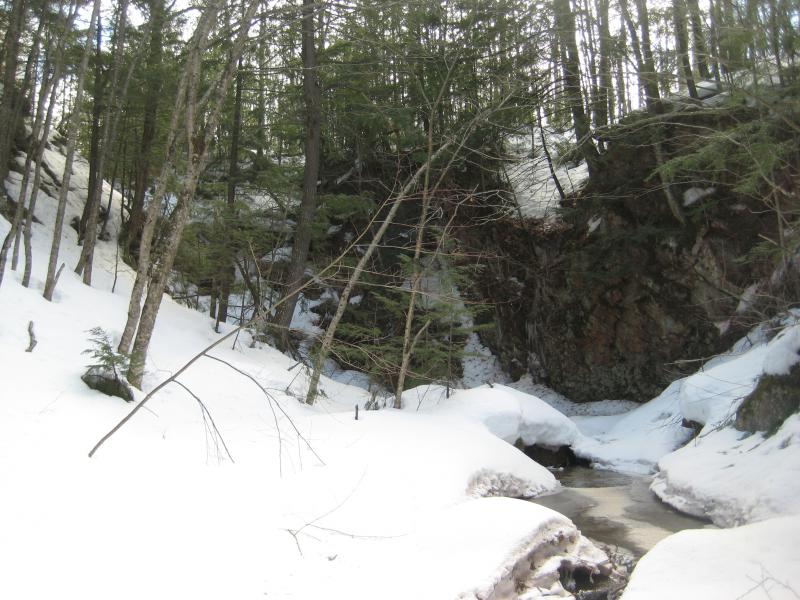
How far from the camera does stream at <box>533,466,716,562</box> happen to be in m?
6.60

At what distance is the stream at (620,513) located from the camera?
21.7ft

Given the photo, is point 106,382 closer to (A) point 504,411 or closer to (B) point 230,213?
(A) point 504,411

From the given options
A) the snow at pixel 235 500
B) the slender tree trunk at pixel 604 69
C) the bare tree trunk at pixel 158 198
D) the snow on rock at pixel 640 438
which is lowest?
the snow on rock at pixel 640 438

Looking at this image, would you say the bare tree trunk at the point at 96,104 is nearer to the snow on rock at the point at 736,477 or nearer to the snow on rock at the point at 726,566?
the snow on rock at the point at 736,477

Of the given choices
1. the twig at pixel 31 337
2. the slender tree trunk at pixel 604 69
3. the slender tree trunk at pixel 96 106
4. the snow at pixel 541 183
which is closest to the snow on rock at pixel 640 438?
the slender tree trunk at pixel 604 69

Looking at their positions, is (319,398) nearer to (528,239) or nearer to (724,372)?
(724,372)

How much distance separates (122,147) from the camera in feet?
57.7

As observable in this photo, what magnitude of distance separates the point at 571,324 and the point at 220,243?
1048 cm

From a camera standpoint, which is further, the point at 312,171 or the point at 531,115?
the point at 531,115

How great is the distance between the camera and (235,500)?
5.08 m

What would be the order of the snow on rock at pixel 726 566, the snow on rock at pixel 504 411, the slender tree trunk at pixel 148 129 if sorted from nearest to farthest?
the snow on rock at pixel 726 566 < the snow on rock at pixel 504 411 < the slender tree trunk at pixel 148 129

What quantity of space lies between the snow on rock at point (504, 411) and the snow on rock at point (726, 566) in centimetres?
618

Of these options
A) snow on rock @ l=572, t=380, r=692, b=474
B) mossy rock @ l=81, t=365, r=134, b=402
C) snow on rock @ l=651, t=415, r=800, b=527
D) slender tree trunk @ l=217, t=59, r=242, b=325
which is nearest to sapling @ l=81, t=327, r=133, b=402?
mossy rock @ l=81, t=365, r=134, b=402

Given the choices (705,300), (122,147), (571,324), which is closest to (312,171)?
(122,147)
